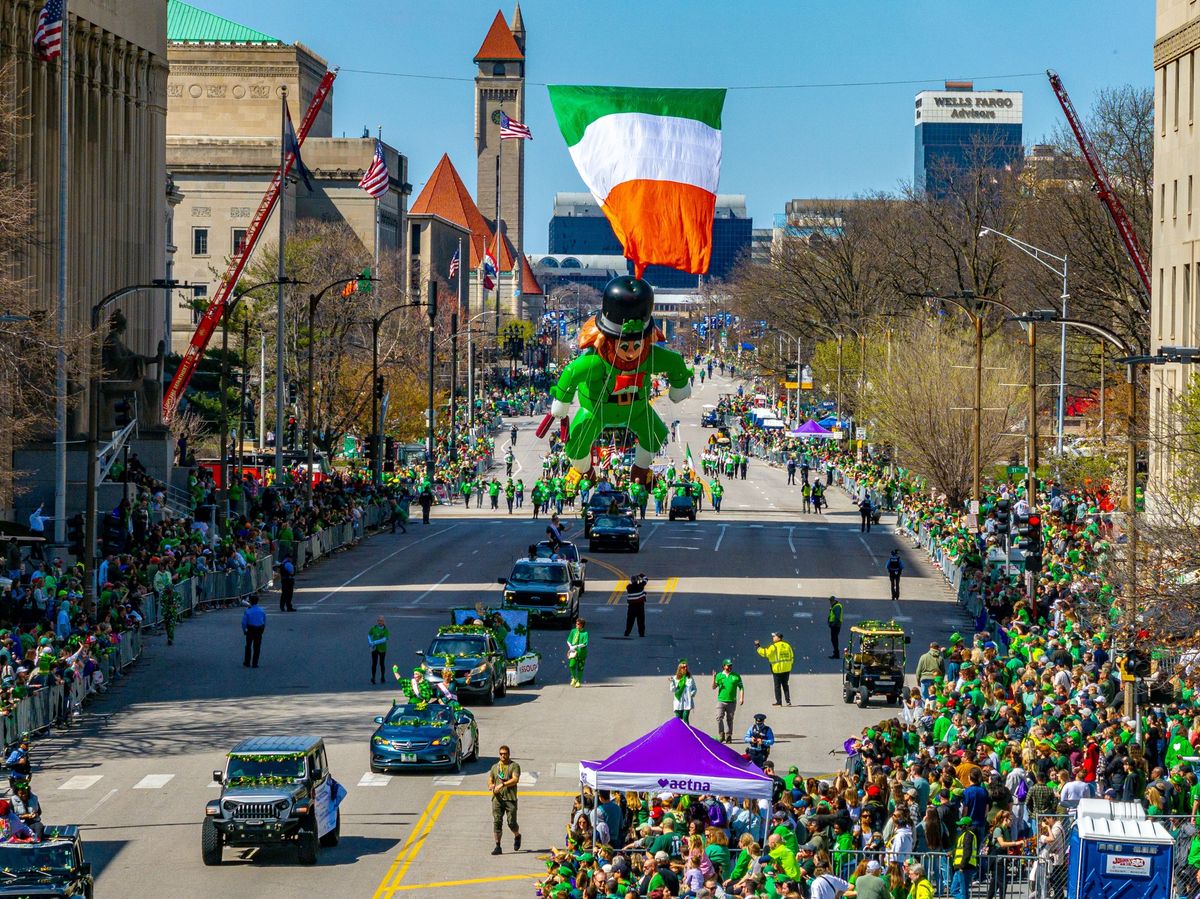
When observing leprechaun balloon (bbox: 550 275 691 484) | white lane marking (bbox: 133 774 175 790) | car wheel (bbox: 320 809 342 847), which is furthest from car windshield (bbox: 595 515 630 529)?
car wheel (bbox: 320 809 342 847)

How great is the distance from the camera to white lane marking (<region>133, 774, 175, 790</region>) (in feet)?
93.9

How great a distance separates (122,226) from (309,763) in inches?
1784

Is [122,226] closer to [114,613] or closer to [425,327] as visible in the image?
[114,613]

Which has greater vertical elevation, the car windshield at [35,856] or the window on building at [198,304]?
the window on building at [198,304]

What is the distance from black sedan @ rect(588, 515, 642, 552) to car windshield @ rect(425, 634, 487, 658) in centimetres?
2537

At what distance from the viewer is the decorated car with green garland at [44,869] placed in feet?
66.9

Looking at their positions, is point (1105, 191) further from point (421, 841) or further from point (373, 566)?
point (421, 841)

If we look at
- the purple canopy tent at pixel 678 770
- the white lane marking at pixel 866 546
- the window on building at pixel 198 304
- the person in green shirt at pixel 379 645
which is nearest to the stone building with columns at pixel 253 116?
the window on building at pixel 198 304

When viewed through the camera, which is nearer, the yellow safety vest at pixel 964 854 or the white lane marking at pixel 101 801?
the yellow safety vest at pixel 964 854

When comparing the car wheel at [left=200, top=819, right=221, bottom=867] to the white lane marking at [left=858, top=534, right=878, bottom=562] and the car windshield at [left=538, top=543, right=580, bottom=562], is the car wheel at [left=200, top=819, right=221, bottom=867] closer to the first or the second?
the car windshield at [left=538, top=543, right=580, bottom=562]

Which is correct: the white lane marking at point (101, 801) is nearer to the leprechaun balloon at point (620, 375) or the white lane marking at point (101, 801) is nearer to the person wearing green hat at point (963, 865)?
the person wearing green hat at point (963, 865)

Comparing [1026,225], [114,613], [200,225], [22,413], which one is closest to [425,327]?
[200,225]

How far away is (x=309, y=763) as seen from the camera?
24.8 meters

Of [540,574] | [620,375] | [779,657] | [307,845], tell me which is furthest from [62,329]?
[307,845]
